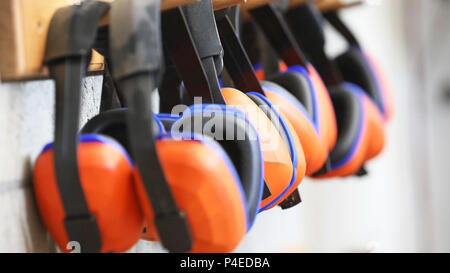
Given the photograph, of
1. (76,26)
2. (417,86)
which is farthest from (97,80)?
(417,86)

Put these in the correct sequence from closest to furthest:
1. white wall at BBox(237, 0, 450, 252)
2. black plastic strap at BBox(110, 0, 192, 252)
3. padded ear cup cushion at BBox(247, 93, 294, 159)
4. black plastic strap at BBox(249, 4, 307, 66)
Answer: black plastic strap at BBox(110, 0, 192, 252) < padded ear cup cushion at BBox(247, 93, 294, 159) < black plastic strap at BBox(249, 4, 307, 66) < white wall at BBox(237, 0, 450, 252)

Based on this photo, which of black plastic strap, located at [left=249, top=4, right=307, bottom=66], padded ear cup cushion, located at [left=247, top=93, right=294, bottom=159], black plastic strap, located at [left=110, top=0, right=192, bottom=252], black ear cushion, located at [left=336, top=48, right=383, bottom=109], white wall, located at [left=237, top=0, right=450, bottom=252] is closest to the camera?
black plastic strap, located at [left=110, top=0, right=192, bottom=252]

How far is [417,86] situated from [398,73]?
202mm

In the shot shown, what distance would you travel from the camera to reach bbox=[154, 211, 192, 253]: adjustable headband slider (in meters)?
0.28

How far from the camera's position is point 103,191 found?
0.93ft

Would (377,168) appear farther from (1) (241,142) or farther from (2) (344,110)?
(1) (241,142)

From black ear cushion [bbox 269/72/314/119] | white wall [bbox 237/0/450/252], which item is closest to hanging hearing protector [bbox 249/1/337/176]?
black ear cushion [bbox 269/72/314/119]

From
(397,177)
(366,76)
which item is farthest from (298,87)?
(397,177)

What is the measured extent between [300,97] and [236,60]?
0.26 feet

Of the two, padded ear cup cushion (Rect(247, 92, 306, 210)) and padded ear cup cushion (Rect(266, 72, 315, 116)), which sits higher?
padded ear cup cushion (Rect(266, 72, 315, 116))

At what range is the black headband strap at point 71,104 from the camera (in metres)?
0.28

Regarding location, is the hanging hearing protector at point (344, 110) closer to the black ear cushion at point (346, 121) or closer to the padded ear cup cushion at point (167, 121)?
the black ear cushion at point (346, 121)

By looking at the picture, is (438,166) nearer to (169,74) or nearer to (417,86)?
(417,86)

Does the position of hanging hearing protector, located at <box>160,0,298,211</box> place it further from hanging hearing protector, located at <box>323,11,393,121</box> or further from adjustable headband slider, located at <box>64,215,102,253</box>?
hanging hearing protector, located at <box>323,11,393,121</box>
